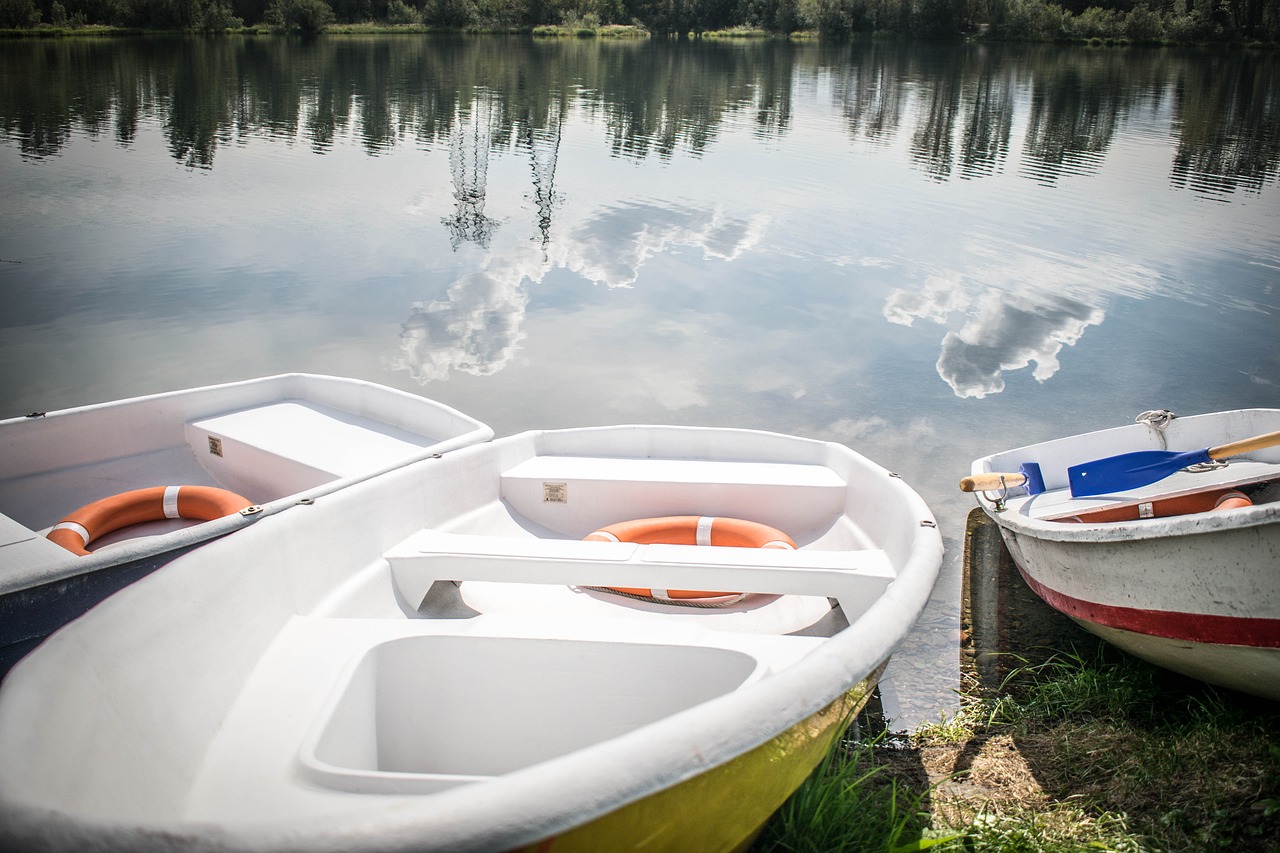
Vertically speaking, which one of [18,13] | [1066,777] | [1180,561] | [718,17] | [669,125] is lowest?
[1066,777]

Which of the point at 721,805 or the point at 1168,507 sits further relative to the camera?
the point at 1168,507

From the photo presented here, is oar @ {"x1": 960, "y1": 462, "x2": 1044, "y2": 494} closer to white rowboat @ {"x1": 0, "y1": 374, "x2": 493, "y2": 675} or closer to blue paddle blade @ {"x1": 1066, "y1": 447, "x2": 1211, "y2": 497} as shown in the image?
blue paddle blade @ {"x1": 1066, "y1": 447, "x2": 1211, "y2": 497}

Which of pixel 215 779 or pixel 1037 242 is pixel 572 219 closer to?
pixel 1037 242

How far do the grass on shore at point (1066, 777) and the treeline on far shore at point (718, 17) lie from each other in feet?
78.6

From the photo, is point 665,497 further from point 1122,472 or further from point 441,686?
point 1122,472

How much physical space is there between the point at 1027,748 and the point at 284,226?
1027cm

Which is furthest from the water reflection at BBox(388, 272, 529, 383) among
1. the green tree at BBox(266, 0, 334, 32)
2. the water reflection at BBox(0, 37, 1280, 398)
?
the green tree at BBox(266, 0, 334, 32)

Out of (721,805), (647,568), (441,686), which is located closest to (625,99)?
(647,568)

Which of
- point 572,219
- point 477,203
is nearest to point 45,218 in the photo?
point 477,203

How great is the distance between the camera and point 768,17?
40.4 metres

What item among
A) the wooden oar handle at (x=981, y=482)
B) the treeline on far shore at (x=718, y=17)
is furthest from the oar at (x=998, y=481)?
the treeline on far shore at (x=718, y=17)

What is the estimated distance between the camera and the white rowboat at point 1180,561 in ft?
6.79

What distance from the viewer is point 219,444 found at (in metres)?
3.77

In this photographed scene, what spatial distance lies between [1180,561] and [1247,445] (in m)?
0.86
